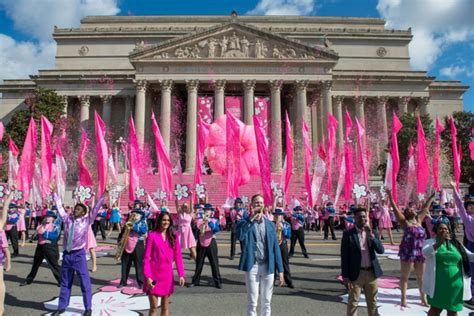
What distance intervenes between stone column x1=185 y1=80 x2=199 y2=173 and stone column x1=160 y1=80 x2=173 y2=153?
201 centimetres

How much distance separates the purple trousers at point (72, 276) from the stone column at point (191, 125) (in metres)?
33.3

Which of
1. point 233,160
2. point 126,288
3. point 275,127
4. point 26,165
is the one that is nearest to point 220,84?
point 275,127

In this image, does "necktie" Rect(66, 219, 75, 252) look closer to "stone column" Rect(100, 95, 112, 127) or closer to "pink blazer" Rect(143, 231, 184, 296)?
"pink blazer" Rect(143, 231, 184, 296)

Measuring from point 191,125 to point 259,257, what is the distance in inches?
Result: 1432

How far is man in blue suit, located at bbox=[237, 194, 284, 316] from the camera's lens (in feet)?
18.6

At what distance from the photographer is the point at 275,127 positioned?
4084 centimetres

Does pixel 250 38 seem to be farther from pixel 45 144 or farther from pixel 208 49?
pixel 45 144

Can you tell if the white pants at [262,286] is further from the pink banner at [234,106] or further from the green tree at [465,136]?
the pink banner at [234,106]

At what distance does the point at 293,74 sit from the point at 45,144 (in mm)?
30273

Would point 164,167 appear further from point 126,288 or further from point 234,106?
point 234,106

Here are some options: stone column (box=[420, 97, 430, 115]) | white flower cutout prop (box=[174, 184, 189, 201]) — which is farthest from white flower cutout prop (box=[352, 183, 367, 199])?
stone column (box=[420, 97, 430, 115])

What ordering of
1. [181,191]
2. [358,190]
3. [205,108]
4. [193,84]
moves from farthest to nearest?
[193,84], [205,108], [181,191], [358,190]

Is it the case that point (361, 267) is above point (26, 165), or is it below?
below

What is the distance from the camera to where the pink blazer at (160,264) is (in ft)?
18.8
